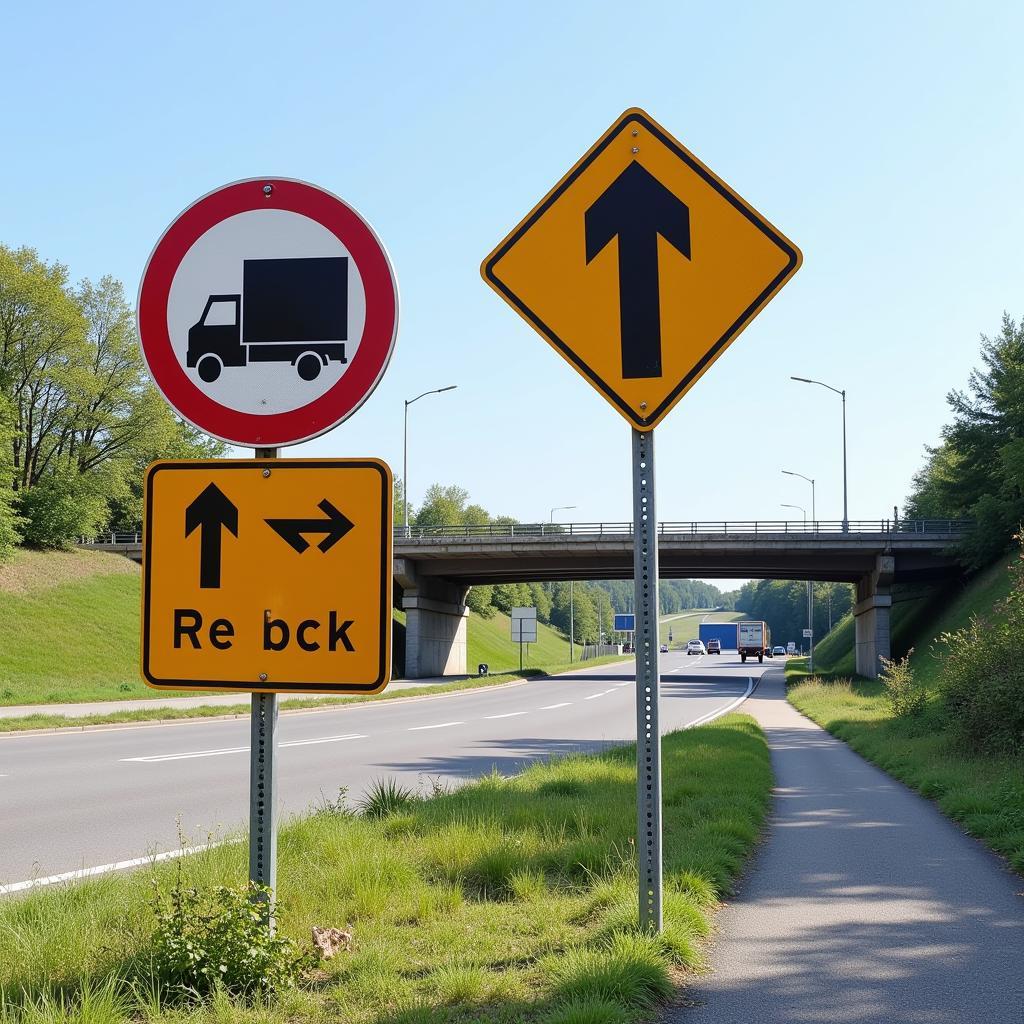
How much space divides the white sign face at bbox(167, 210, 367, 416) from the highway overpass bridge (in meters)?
44.4

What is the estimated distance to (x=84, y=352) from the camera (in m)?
57.8

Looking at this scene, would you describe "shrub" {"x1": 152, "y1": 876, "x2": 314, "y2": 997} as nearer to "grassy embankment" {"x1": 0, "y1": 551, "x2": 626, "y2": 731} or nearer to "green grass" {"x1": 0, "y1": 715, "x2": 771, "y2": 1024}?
"green grass" {"x1": 0, "y1": 715, "x2": 771, "y2": 1024}

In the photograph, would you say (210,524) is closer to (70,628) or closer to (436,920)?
(436,920)

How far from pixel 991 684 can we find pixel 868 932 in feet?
32.9

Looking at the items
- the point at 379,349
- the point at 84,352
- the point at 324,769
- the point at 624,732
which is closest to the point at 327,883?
the point at 379,349

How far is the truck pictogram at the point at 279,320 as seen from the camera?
3.60 m

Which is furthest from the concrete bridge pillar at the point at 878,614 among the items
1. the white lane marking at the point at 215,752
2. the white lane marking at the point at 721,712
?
the white lane marking at the point at 215,752

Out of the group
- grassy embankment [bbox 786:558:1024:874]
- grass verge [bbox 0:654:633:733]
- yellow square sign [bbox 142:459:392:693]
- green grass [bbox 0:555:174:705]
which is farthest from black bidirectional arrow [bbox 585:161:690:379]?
green grass [bbox 0:555:174:705]

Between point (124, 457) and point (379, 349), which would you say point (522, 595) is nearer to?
point (124, 457)

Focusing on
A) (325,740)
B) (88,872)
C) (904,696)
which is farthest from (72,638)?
(88,872)

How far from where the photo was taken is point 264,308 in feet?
11.9

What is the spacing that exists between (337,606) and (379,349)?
0.87 m

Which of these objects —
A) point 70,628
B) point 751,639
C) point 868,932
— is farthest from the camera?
point 751,639

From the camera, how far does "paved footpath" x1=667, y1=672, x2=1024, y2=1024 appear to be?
440 cm
